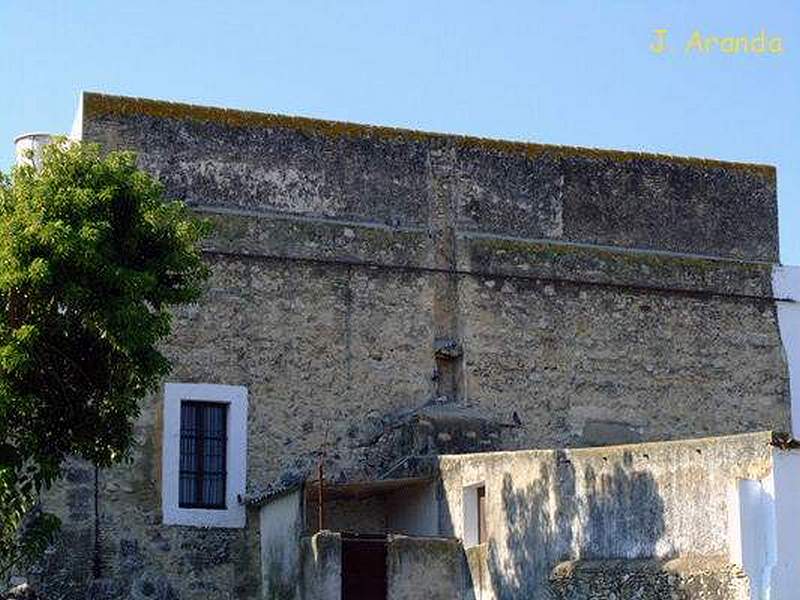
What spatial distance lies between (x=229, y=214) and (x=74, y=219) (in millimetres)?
6200

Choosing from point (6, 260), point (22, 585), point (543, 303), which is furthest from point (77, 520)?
point (543, 303)

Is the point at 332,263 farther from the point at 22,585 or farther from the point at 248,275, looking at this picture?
the point at 22,585

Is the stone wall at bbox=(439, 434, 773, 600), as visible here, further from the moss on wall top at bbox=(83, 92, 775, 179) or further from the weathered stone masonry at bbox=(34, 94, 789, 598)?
the moss on wall top at bbox=(83, 92, 775, 179)

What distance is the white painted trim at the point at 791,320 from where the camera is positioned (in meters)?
25.4

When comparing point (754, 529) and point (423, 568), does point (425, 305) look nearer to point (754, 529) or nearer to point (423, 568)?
point (423, 568)

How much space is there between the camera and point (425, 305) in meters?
23.7

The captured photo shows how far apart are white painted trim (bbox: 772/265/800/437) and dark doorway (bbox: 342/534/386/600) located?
8.36 metres

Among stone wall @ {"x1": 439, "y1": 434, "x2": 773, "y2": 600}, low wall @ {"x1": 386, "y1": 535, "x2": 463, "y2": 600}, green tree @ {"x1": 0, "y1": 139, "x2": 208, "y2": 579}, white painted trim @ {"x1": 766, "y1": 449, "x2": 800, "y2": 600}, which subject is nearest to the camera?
white painted trim @ {"x1": 766, "y1": 449, "x2": 800, "y2": 600}

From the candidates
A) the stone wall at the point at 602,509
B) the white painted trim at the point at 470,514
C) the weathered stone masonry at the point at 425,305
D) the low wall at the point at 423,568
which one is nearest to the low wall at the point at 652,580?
the stone wall at the point at 602,509

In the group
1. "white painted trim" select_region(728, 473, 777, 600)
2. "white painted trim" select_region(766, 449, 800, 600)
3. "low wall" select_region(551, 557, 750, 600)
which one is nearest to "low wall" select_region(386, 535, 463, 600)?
"low wall" select_region(551, 557, 750, 600)

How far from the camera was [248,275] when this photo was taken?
2286 cm

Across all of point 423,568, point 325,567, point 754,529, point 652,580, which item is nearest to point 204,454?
point 325,567

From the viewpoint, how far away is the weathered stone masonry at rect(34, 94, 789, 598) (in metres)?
22.3

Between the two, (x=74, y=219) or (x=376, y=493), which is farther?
(x=376, y=493)
